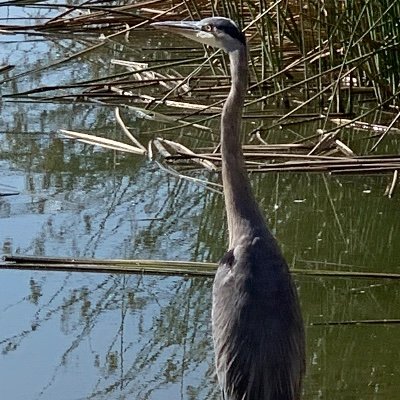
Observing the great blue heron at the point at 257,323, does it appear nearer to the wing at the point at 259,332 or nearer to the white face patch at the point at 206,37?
the wing at the point at 259,332

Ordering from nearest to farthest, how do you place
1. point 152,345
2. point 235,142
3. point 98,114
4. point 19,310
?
point 235,142 → point 152,345 → point 19,310 → point 98,114

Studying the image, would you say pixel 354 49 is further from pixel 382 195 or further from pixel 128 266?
pixel 128 266

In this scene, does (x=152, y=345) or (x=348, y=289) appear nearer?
(x=152, y=345)

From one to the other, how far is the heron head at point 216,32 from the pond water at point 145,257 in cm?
106

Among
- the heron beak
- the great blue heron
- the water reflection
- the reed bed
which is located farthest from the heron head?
the reed bed

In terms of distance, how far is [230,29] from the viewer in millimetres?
3432

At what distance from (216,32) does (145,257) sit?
144 centimetres

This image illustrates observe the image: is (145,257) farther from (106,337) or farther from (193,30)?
(193,30)

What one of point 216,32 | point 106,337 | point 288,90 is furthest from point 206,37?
point 288,90

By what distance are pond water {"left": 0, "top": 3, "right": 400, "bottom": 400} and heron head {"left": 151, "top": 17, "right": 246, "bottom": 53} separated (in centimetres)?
106

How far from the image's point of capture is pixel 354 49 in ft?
20.7

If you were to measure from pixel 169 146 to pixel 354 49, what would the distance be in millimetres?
1162

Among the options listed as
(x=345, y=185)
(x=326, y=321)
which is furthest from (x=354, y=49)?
(x=326, y=321)

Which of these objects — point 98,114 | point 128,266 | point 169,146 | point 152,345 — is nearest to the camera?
point 152,345
